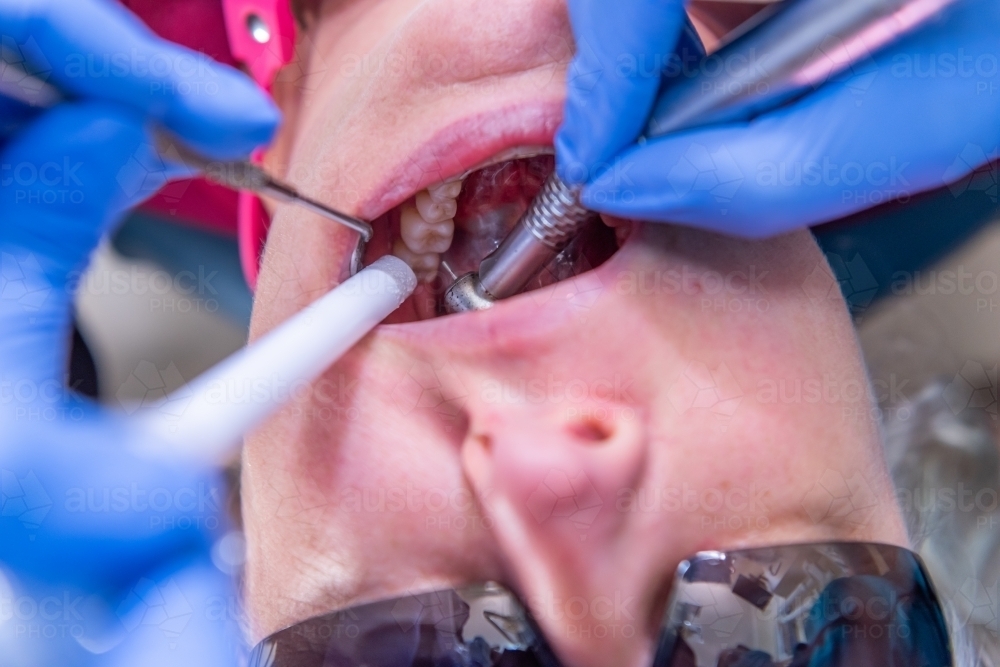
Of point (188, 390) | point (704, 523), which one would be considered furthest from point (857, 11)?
point (188, 390)

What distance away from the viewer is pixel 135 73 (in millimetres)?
537

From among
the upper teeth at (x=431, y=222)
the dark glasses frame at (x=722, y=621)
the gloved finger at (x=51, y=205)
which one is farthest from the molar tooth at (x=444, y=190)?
the dark glasses frame at (x=722, y=621)

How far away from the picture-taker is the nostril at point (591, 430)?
57 cm

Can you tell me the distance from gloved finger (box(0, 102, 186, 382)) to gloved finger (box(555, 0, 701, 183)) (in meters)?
0.33

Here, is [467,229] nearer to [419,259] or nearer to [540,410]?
[419,259]

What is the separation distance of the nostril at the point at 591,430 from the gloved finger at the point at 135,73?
1.09 feet

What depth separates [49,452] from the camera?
49 cm

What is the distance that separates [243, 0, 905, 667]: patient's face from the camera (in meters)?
0.57

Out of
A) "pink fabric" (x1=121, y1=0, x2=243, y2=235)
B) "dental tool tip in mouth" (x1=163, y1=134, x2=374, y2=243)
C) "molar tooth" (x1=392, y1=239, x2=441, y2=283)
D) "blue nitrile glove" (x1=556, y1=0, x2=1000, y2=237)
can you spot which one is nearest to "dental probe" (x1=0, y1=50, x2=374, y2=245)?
"dental tool tip in mouth" (x1=163, y1=134, x2=374, y2=243)

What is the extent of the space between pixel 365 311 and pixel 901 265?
3.15 ft

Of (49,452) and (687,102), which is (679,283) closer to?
(687,102)

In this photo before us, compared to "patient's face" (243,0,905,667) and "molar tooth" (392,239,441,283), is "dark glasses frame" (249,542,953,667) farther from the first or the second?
"molar tooth" (392,239,441,283)

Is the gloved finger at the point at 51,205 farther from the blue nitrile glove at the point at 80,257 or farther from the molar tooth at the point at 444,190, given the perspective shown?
the molar tooth at the point at 444,190

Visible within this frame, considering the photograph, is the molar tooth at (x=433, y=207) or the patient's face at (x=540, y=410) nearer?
the patient's face at (x=540, y=410)
